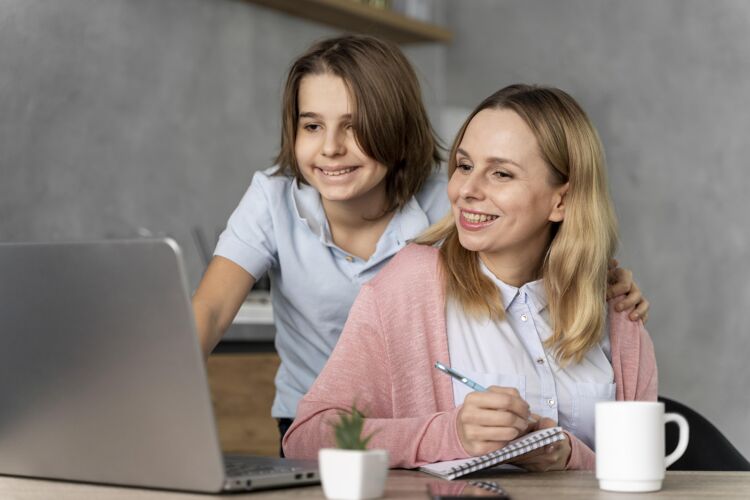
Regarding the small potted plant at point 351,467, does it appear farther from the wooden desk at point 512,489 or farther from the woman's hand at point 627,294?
the woman's hand at point 627,294

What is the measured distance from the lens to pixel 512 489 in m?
1.17

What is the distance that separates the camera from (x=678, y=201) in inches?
169

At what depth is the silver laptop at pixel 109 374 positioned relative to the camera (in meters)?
0.99

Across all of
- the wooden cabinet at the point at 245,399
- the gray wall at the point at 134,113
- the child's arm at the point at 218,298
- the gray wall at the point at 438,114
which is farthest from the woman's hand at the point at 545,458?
the gray wall at the point at 438,114

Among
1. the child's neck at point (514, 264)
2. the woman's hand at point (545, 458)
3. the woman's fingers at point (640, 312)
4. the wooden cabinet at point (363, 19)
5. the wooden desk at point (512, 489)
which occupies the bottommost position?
the woman's hand at point (545, 458)

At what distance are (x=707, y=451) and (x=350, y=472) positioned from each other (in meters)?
0.88

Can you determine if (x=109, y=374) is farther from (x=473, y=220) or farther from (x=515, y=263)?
(x=515, y=263)

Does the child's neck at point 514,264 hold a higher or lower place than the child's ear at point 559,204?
lower

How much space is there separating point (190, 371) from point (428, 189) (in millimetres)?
1179

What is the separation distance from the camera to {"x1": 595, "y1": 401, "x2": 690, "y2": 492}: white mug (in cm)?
115

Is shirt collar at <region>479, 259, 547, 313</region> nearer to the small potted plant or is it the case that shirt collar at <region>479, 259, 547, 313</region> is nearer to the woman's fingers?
the woman's fingers

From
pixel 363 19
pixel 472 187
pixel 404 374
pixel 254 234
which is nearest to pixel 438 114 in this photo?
pixel 363 19

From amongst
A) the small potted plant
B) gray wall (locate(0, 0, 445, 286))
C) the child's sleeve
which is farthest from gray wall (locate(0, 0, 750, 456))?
the small potted plant

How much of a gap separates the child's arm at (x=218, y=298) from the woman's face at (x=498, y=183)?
0.43 metres
